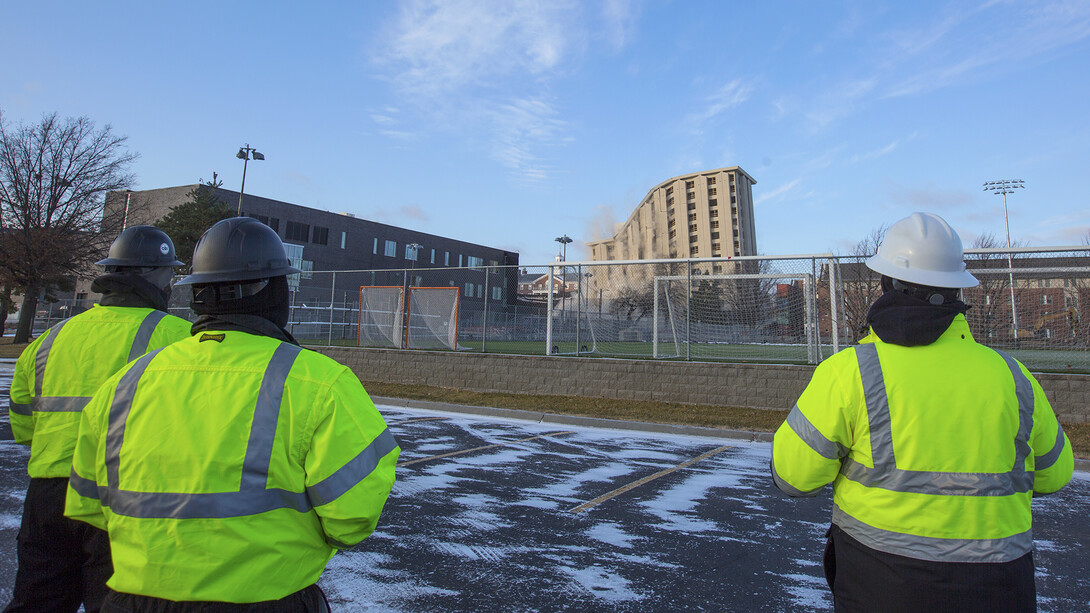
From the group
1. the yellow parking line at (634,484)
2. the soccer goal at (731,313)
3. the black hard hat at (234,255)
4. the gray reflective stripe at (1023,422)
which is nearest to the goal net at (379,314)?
the soccer goal at (731,313)

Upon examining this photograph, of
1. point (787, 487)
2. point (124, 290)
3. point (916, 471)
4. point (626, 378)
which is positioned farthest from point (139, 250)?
point (626, 378)

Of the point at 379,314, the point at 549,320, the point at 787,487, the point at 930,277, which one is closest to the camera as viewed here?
the point at 930,277

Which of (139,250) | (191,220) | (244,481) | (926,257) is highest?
(191,220)

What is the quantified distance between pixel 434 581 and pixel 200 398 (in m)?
2.67

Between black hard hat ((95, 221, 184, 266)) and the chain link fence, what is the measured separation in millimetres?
10892

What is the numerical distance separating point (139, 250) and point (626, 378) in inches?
420

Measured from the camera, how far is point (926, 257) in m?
2.13

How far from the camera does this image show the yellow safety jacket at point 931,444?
187cm

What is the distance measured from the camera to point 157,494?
1576 mm

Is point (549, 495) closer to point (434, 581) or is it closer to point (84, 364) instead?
point (434, 581)

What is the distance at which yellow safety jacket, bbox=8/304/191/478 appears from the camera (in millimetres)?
2623

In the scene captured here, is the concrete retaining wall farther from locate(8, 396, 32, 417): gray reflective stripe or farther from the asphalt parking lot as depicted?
locate(8, 396, 32, 417): gray reflective stripe

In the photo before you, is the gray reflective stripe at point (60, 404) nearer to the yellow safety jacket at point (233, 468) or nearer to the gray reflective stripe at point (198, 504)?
the yellow safety jacket at point (233, 468)

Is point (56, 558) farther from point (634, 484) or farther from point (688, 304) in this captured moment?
point (688, 304)
